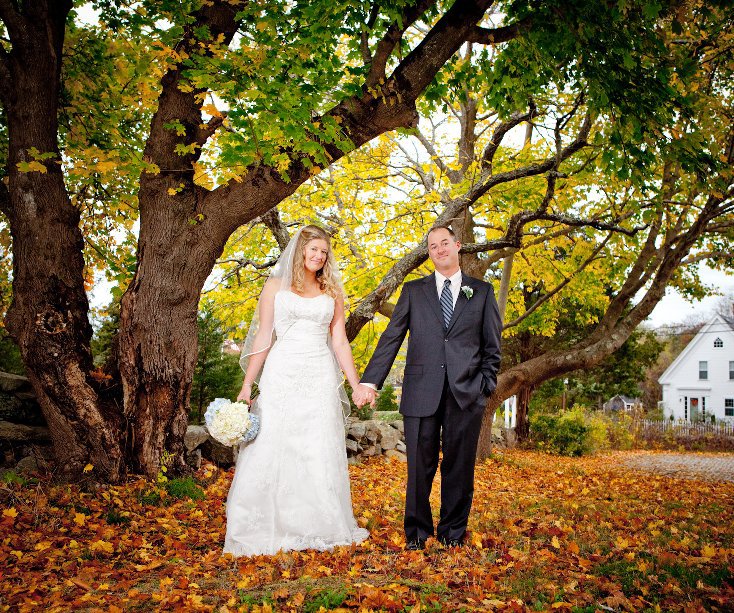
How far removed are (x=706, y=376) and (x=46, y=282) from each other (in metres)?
40.1

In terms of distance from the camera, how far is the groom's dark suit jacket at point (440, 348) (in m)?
4.46

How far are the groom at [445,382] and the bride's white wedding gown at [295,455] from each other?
0.50m

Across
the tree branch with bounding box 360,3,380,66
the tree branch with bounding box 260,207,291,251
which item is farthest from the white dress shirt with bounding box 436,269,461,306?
the tree branch with bounding box 260,207,291,251

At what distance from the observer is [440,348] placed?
455 cm

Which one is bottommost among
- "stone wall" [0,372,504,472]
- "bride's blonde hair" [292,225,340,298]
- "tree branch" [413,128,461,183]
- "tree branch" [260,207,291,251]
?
"stone wall" [0,372,504,472]

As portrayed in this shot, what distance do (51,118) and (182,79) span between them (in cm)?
157

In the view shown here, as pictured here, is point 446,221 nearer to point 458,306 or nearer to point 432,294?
point 432,294

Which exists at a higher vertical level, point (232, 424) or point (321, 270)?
point (321, 270)

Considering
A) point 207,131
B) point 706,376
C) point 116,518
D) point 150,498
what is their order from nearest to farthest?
1. point 116,518
2. point 150,498
3. point 207,131
4. point 706,376

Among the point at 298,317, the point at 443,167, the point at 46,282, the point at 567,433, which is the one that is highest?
the point at 443,167

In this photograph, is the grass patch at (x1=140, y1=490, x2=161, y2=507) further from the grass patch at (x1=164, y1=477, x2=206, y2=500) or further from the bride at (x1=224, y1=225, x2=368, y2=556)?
the bride at (x1=224, y1=225, x2=368, y2=556)

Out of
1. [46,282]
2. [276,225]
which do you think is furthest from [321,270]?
[276,225]

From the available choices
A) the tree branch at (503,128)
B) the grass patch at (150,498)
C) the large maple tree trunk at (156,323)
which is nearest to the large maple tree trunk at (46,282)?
the large maple tree trunk at (156,323)

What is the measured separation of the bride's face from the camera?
504cm
